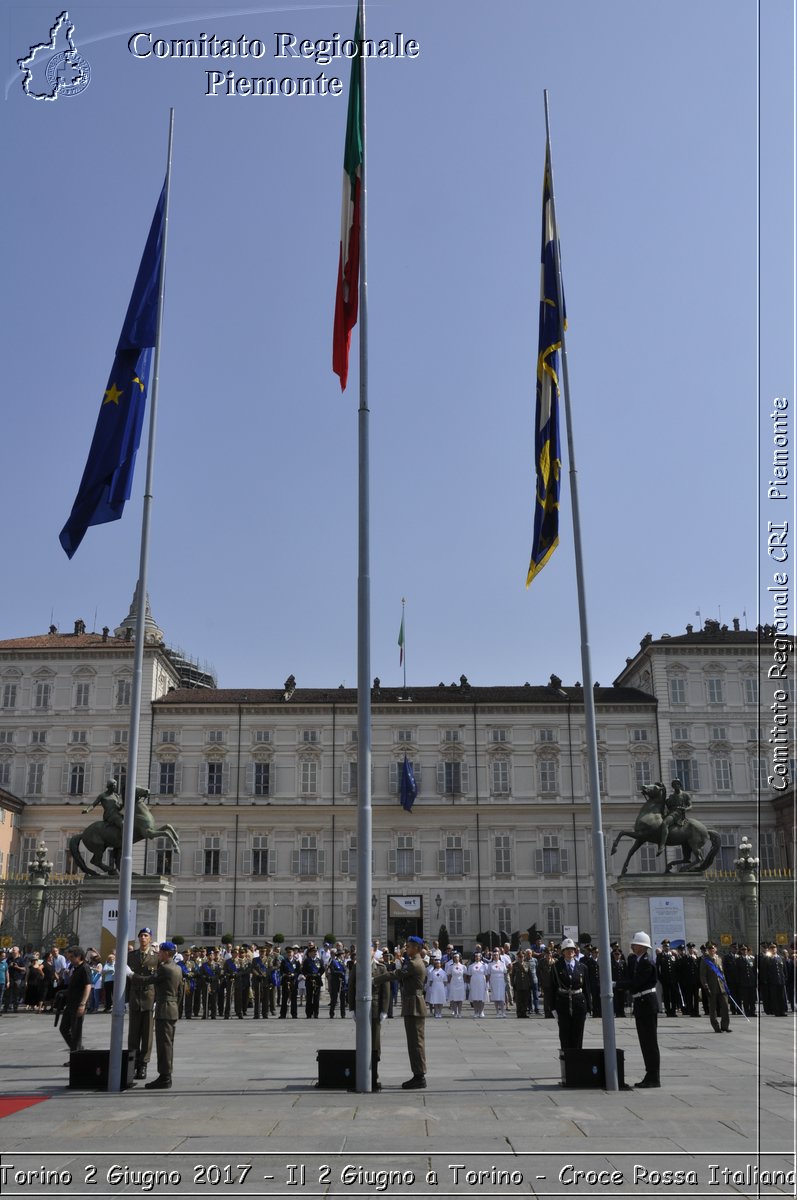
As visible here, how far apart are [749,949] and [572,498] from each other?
1912 centimetres

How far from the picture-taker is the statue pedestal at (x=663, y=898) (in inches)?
1053

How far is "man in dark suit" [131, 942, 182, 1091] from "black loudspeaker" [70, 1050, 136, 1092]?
0.33 m

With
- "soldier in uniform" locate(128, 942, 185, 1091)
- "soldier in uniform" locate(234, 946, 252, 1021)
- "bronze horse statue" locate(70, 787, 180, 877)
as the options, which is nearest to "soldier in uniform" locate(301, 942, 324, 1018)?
"soldier in uniform" locate(234, 946, 252, 1021)

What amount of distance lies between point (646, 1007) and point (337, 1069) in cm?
362

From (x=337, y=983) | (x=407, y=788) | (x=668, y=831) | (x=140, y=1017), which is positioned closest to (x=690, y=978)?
(x=668, y=831)

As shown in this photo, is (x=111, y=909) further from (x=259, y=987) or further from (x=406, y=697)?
(x=406, y=697)

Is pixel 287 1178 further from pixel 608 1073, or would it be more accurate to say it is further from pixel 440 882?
pixel 440 882

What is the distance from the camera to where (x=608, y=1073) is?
11719 mm

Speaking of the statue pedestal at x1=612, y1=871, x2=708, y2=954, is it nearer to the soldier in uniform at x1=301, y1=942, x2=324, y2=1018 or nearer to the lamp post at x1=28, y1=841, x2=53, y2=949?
the soldier in uniform at x1=301, y1=942, x2=324, y2=1018

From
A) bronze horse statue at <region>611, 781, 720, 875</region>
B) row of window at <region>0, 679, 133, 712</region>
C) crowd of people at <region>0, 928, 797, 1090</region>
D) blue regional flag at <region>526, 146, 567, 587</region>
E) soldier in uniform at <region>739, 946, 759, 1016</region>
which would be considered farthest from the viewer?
row of window at <region>0, 679, 133, 712</region>

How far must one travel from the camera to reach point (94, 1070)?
12.1 metres

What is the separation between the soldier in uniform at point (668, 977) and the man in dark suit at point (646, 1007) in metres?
13.2

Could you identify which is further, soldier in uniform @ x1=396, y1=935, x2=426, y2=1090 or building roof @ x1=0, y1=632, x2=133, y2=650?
building roof @ x1=0, y1=632, x2=133, y2=650

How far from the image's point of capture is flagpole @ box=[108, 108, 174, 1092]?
11938 mm
